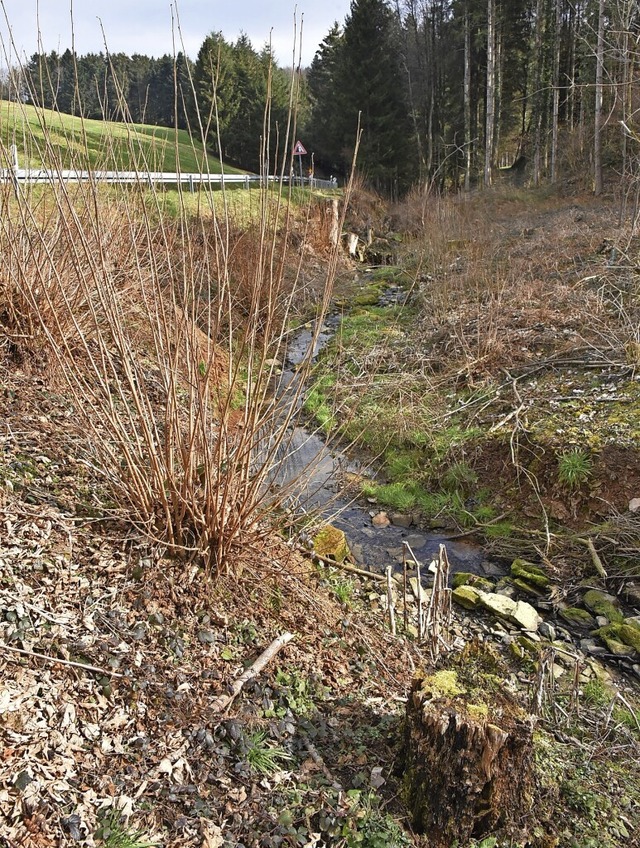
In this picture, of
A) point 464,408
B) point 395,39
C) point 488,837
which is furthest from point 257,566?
point 395,39

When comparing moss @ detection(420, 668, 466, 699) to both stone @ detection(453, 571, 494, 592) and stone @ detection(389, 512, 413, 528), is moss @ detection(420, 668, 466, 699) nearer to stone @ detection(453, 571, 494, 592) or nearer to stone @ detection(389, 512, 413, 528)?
stone @ detection(453, 571, 494, 592)

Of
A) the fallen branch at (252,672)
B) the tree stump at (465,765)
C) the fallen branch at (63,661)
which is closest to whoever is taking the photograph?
the tree stump at (465,765)

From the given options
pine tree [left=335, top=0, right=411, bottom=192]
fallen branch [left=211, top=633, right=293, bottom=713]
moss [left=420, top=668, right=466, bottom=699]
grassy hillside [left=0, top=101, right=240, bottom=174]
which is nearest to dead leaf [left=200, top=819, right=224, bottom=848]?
fallen branch [left=211, top=633, right=293, bottom=713]

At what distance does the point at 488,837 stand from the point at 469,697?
466 mm

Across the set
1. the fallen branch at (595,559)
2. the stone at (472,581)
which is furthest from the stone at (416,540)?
the fallen branch at (595,559)

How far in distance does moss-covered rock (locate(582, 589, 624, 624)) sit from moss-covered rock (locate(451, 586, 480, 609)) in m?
0.78

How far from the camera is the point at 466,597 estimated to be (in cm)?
409

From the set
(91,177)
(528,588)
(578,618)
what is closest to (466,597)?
(528,588)

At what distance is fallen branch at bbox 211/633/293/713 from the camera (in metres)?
2.33

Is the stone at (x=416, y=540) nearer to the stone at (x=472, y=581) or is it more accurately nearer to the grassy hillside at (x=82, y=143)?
the stone at (x=472, y=581)

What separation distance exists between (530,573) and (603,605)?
0.53m

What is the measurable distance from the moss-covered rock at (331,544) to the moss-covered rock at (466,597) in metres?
0.85

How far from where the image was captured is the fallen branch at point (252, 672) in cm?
233

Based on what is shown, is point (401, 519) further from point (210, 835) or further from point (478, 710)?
point (210, 835)
